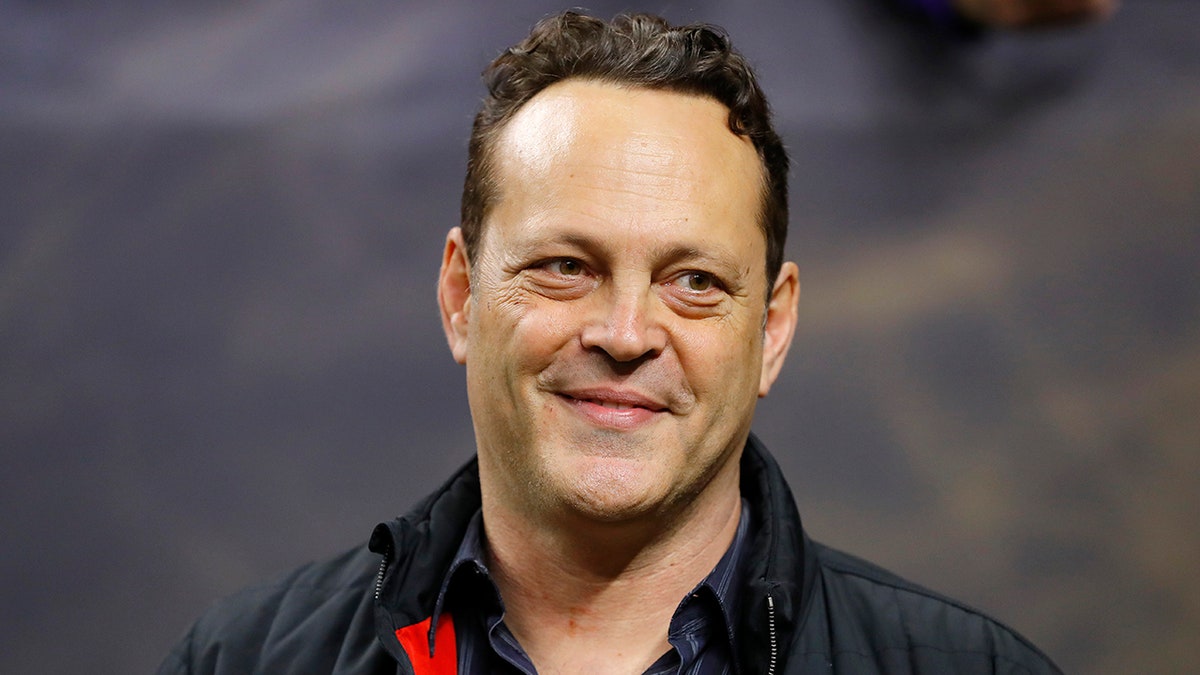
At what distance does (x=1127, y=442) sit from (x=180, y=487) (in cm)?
185

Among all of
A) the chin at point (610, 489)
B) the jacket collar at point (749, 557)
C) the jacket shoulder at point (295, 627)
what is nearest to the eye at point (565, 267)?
the chin at point (610, 489)

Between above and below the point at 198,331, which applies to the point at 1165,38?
above

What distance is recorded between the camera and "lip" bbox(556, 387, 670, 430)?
1.50 m

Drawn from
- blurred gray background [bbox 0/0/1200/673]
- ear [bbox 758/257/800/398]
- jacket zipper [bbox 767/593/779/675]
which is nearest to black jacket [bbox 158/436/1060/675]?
jacket zipper [bbox 767/593/779/675]

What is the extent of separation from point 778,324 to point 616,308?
0.35m

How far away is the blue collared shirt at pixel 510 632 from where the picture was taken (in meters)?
1.53

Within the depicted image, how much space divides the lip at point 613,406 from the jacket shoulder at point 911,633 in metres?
0.36

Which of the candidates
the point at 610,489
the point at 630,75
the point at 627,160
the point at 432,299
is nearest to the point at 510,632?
the point at 610,489

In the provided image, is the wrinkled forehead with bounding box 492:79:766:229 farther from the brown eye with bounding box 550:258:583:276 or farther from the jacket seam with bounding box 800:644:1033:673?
the jacket seam with bounding box 800:644:1033:673

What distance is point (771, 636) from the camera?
4.86 ft

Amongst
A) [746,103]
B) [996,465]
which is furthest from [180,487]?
[996,465]

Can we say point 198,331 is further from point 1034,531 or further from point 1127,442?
point 1127,442

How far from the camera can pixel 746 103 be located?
1.63 meters

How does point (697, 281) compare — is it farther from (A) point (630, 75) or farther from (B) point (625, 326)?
(A) point (630, 75)
